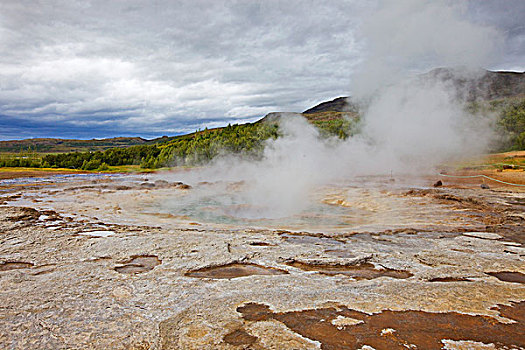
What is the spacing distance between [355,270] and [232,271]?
5.94ft

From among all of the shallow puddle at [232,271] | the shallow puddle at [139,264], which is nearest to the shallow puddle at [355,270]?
the shallow puddle at [232,271]

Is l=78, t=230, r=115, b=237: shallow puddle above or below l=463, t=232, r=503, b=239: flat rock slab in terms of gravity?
above

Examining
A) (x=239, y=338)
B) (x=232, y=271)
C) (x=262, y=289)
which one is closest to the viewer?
(x=239, y=338)

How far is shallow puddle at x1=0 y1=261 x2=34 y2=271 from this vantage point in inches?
191

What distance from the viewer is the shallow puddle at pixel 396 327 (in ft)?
9.00

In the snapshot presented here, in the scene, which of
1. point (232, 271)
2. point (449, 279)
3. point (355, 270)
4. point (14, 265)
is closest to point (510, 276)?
point (449, 279)

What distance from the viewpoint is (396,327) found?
118 inches

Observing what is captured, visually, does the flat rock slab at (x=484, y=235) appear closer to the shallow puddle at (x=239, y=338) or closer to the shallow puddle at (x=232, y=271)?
the shallow puddle at (x=232, y=271)

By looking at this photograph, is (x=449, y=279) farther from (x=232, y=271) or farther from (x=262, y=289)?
(x=232, y=271)

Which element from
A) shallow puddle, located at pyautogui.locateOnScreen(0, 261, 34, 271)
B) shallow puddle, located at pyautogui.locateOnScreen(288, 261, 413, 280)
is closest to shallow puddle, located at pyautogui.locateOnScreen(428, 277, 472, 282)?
shallow puddle, located at pyautogui.locateOnScreen(288, 261, 413, 280)

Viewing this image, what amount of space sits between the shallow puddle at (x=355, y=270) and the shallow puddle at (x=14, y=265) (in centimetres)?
405

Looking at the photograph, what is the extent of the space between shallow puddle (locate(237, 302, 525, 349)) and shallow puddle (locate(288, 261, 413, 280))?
1.20 meters

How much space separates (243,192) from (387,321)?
12074 mm

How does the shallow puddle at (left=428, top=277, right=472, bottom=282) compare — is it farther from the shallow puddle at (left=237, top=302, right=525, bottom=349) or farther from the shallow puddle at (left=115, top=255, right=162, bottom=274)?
the shallow puddle at (left=115, top=255, right=162, bottom=274)
